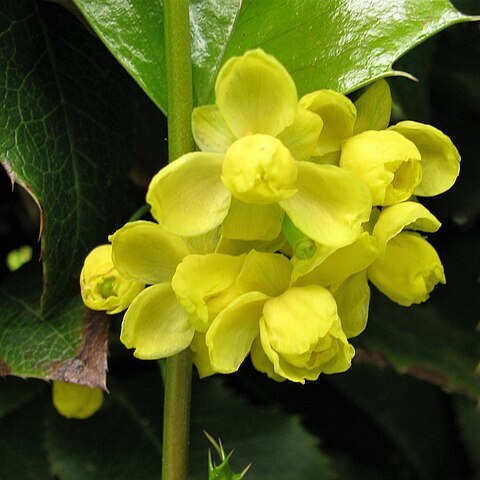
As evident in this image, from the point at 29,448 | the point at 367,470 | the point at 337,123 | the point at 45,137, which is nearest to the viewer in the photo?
the point at 337,123

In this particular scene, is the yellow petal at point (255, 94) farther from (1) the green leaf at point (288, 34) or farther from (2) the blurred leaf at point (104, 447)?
(2) the blurred leaf at point (104, 447)

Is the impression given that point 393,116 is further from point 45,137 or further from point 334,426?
point 334,426

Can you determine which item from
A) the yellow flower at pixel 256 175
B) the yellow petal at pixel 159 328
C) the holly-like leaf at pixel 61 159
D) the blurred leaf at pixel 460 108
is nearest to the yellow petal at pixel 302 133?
the yellow flower at pixel 256 175

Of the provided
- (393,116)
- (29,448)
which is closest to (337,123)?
(393,116)

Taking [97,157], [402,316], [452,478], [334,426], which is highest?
[97,157]

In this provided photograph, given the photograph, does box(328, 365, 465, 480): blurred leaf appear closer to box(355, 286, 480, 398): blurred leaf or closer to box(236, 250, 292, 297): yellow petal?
box(355, 286, 480, 398): blurred leaf

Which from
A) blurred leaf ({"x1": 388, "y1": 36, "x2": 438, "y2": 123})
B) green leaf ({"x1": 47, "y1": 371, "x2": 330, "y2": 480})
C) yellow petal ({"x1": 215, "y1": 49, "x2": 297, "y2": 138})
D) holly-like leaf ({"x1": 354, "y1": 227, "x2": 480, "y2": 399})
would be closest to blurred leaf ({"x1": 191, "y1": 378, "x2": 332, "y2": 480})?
green leaf ({"x1": 47, "y1": 371, "x2": 330, "y2": 480})
